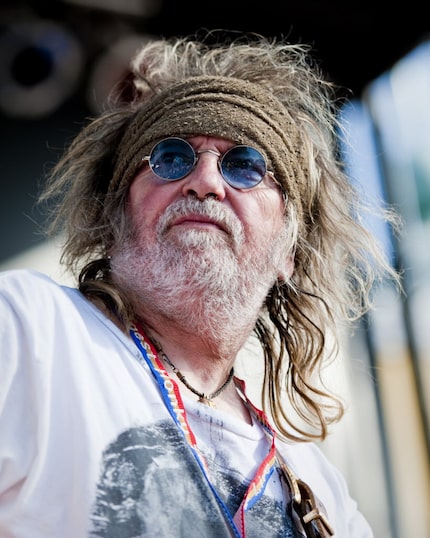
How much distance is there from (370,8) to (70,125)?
2.01m

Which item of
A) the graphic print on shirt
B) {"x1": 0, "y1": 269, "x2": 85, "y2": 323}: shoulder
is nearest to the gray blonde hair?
{"x1": 0, "y1": 269, "x2": 85, "y2": 323}: shoulder

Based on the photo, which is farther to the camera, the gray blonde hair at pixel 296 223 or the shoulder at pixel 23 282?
the gray blonde hair at pixel 296 223

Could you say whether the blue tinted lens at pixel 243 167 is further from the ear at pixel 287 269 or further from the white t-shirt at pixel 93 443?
the white t-shirt at pixel 93 443

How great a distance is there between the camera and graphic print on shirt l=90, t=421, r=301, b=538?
870 millimetres

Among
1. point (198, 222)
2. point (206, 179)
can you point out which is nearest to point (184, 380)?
point (198, 222)

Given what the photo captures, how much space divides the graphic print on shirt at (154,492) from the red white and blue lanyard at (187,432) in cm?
2

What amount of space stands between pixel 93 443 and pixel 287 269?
37.1 inches

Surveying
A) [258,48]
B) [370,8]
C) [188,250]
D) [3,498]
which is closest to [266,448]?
Result: [188,250]

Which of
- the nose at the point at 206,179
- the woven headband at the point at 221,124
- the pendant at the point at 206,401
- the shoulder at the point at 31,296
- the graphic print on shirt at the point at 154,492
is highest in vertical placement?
the woven headband at the point at 221,124

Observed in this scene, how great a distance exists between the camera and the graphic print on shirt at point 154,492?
87cm

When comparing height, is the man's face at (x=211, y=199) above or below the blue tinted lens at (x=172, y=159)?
below

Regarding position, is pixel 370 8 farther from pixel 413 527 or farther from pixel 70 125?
pixel 413 527

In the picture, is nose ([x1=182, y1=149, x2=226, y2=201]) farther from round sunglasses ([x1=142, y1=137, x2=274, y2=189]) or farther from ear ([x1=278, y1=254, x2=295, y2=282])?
ear ([x1=278, y1=254, x2=295, y2=282])

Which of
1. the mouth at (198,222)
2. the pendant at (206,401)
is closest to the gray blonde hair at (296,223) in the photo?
the mouth at (198,222)
